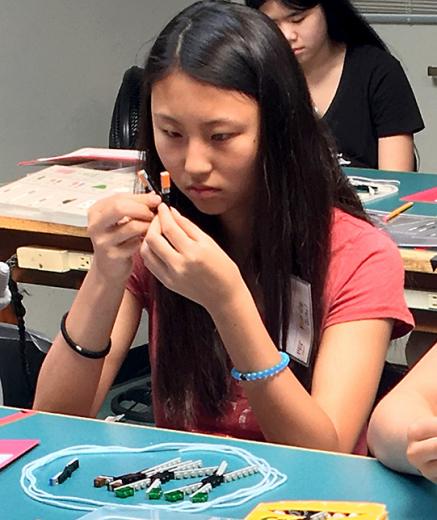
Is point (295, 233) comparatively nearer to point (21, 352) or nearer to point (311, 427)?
point (311, 427)

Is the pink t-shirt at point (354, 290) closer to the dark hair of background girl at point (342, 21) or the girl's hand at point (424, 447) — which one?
the girl's hand at point (424, 447)

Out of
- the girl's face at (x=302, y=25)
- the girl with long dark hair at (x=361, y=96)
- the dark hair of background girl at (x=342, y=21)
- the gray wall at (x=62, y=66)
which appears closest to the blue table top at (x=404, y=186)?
the girl with long dark hair at (x=361, y=96)

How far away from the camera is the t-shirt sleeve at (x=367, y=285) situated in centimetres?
141

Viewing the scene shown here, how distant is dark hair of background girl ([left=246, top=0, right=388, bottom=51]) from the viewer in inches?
109

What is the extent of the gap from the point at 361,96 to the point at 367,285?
5.35 ft

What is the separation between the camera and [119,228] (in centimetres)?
135

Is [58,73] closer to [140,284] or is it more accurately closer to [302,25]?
[302,25]

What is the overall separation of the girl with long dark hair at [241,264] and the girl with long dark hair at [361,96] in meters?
1.44

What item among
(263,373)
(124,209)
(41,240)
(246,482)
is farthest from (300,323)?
(41,240)

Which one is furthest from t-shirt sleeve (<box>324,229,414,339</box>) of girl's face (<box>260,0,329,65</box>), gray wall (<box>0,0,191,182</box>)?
gray wall (<box>0,0,191,182</box>)

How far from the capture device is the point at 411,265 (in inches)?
75.3

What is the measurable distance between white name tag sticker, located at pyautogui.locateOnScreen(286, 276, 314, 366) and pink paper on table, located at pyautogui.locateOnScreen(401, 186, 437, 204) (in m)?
0.97

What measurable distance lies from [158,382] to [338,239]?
33cm

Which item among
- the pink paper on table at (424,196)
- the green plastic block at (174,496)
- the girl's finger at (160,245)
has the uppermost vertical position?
the girl's finger at (160,245)
